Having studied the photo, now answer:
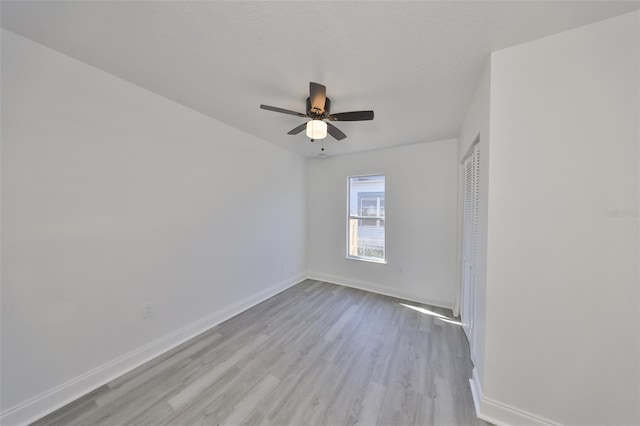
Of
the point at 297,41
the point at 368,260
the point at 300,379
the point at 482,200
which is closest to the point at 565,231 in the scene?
the point at 482,200

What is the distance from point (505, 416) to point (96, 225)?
10.7 feet

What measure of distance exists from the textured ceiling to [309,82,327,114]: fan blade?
15 cm

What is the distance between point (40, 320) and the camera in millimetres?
1423

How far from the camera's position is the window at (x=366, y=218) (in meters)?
3.71

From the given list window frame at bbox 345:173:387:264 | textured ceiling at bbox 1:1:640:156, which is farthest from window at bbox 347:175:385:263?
textured ceiling at bbox 1:1:640:156

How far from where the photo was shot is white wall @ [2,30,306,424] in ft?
4.42

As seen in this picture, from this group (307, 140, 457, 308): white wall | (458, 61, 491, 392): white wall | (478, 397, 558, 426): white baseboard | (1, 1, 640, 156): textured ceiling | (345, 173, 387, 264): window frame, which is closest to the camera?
(1, 1, 640, 156): textured ceiling

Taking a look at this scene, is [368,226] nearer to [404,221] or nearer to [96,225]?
[404,221]

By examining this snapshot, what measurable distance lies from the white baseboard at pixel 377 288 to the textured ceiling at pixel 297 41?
8.73 feet

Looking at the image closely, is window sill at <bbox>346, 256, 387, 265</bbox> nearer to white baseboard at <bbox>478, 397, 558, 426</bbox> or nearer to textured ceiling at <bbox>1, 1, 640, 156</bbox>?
white baseboard at <bbox>478, 397, 558, 426</bbox>

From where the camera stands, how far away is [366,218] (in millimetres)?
3846

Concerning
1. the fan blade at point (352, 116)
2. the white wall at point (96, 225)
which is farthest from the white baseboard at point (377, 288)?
the fan blade at point (352, 116)

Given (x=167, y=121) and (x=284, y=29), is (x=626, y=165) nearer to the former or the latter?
(x=284, y=29)

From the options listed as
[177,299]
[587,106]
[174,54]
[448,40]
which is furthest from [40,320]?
[587,106]
